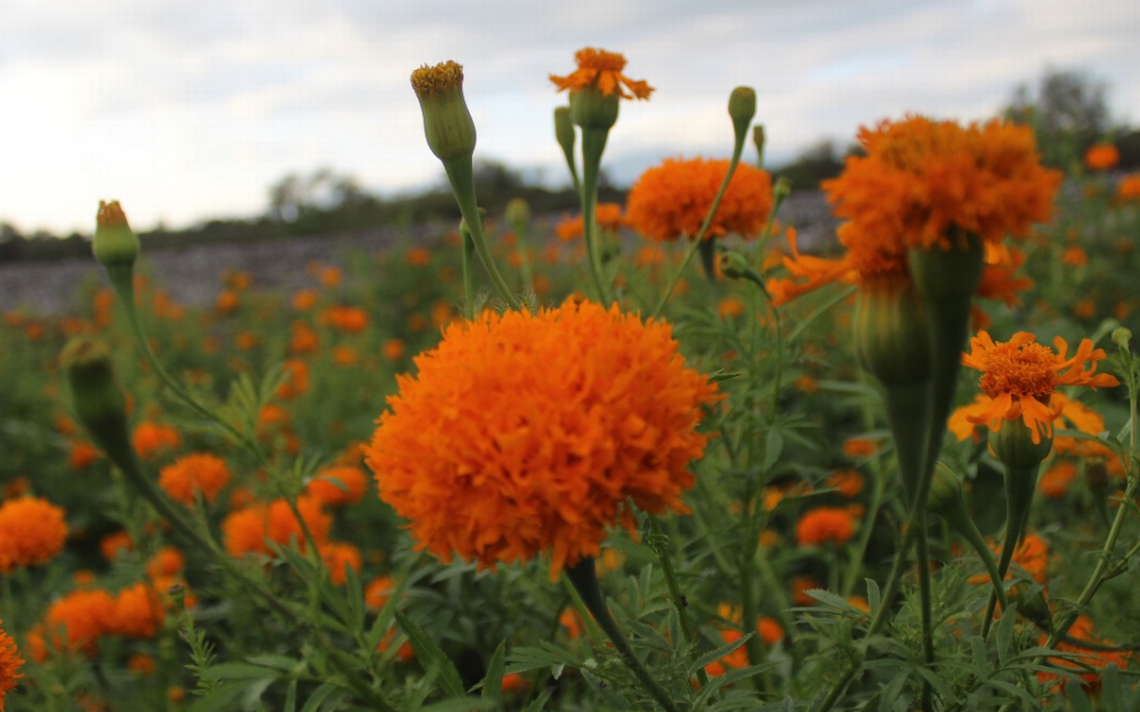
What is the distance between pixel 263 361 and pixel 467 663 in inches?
153

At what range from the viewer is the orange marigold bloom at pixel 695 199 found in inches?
71.1

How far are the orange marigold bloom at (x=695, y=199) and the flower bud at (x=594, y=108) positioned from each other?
0.39 m

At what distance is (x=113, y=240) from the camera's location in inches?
46.3

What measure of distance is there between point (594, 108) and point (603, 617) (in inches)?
34.0

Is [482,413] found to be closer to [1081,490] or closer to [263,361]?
[1081,490]

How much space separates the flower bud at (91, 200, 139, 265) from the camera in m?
1.17

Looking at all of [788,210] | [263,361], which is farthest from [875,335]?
[788,210]

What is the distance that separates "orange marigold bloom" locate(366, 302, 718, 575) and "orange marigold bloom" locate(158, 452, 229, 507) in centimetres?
185

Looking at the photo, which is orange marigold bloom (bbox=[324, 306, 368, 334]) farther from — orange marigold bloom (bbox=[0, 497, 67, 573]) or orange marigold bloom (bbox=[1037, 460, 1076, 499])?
orange marigold bloom (bbox=[1037, 460, 1076, 499])

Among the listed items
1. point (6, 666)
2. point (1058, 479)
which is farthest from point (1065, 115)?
point (6, 666)

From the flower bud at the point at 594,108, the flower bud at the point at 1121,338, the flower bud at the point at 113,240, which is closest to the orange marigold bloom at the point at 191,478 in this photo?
the flower bud at the point at 113,240

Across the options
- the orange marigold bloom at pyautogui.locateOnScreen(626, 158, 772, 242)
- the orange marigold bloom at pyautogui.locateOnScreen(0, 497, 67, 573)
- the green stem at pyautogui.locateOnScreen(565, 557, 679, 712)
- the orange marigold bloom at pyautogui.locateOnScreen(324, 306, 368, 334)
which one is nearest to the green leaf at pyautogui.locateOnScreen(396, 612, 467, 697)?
the green stem at pyautogui.locateOnScreen(565, 557, 679, 712)

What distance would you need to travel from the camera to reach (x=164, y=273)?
994 cm

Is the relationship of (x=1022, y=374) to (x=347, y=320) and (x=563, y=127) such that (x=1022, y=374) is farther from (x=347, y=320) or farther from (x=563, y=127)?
(x=347, y=320)
